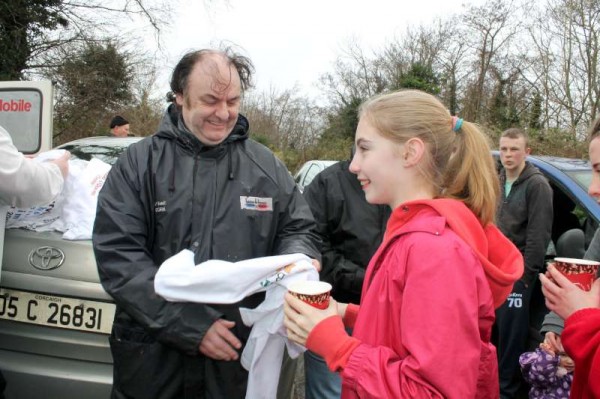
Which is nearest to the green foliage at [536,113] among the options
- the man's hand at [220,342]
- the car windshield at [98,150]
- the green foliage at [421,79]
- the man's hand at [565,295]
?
the green foliage at [421,79]

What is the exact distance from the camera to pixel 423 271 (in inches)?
52.4

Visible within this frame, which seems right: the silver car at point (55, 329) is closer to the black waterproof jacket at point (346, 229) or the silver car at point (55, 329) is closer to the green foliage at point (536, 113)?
the black waterproof jacket at point (346, 229)

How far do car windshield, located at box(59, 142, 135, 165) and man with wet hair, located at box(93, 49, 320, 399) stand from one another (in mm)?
2355

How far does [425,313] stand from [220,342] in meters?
0.89

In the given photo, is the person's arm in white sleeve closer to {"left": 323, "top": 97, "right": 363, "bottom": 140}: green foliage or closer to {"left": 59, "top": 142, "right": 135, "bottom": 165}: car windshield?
{"left": 59, "top": 142, "right": 135, "bottom": 165}: car windshield

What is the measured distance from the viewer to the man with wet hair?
190 cm

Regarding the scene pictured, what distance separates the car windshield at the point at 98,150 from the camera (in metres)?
4.36

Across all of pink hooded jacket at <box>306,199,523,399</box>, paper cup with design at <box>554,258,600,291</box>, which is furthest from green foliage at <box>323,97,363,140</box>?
pink hooded jacket at <box>306,199,523,399</box>

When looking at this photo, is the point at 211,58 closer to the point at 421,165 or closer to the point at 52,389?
the point at 421,165

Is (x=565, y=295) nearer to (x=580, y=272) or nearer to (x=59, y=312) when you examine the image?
(x=580, y=272)

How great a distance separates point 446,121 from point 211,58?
105 centimetres

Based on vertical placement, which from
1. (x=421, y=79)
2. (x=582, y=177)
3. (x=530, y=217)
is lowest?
(x=530, y=217)

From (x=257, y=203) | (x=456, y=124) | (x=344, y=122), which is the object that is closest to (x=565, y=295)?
(x=456, y=124)

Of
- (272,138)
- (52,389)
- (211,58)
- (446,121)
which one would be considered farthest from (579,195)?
(272,138)
